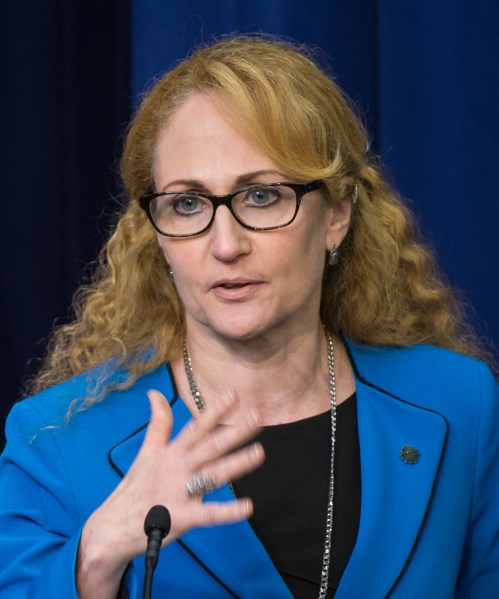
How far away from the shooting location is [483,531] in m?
1.82

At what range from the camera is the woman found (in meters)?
1.62

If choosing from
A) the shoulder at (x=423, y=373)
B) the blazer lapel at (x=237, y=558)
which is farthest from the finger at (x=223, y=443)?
the shoulder at (x=423, y=373)

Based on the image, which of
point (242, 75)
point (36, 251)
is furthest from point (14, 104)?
point (242, 75)

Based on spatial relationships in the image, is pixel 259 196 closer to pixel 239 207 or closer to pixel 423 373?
pixel 239 207

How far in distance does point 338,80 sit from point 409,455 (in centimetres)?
103

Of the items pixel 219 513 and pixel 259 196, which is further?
pixel 259 196

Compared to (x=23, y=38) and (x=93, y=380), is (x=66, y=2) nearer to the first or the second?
(x=23, y=38)

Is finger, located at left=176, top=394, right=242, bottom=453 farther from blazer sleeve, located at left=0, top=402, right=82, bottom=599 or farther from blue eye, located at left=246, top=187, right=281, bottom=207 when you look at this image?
blue eye, located at left=246, top=187, right=281, bottom=207

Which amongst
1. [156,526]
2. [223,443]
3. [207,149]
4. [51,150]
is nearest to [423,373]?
[207,149]

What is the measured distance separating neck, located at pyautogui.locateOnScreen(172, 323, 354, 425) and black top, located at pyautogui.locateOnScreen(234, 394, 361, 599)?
34 millimetres

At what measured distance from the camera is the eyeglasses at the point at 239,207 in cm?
167

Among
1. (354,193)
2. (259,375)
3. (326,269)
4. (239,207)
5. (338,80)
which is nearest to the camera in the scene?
(239,207)

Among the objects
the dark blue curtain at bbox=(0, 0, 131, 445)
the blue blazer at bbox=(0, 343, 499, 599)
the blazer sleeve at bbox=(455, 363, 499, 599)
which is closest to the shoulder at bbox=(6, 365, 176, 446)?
the blue blazer at bbox=(0, 343, 499, 599)

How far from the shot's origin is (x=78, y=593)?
140cm
